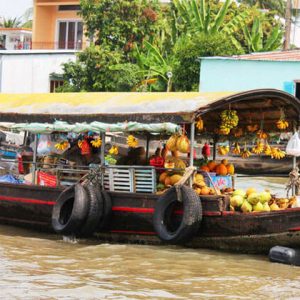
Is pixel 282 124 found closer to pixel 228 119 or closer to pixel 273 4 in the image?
pixel 228 119

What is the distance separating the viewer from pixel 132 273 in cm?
892

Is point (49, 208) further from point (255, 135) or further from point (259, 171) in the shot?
point (259, 171)

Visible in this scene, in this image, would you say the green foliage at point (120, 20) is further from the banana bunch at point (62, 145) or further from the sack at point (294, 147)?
the sack at point (294, 147)

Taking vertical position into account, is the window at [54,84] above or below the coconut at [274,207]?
above

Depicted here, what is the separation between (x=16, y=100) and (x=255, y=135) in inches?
135

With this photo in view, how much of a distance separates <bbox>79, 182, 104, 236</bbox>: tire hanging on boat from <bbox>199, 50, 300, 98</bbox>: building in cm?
1310

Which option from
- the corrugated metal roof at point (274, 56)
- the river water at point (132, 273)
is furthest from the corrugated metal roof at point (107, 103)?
the corrugated metal roof at point (274, 56)

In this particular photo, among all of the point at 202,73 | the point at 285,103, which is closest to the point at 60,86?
the point at 202,73

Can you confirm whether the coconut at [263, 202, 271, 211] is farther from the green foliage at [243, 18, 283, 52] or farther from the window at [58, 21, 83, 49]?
the window at [58, 21, 83, 49]

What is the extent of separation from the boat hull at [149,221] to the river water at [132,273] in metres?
0.17

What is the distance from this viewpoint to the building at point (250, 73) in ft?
74.8

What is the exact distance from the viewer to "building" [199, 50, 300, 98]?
22.8 metres

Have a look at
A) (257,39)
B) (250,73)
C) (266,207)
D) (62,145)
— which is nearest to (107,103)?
(62,145)

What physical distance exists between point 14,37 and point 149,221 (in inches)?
1193
